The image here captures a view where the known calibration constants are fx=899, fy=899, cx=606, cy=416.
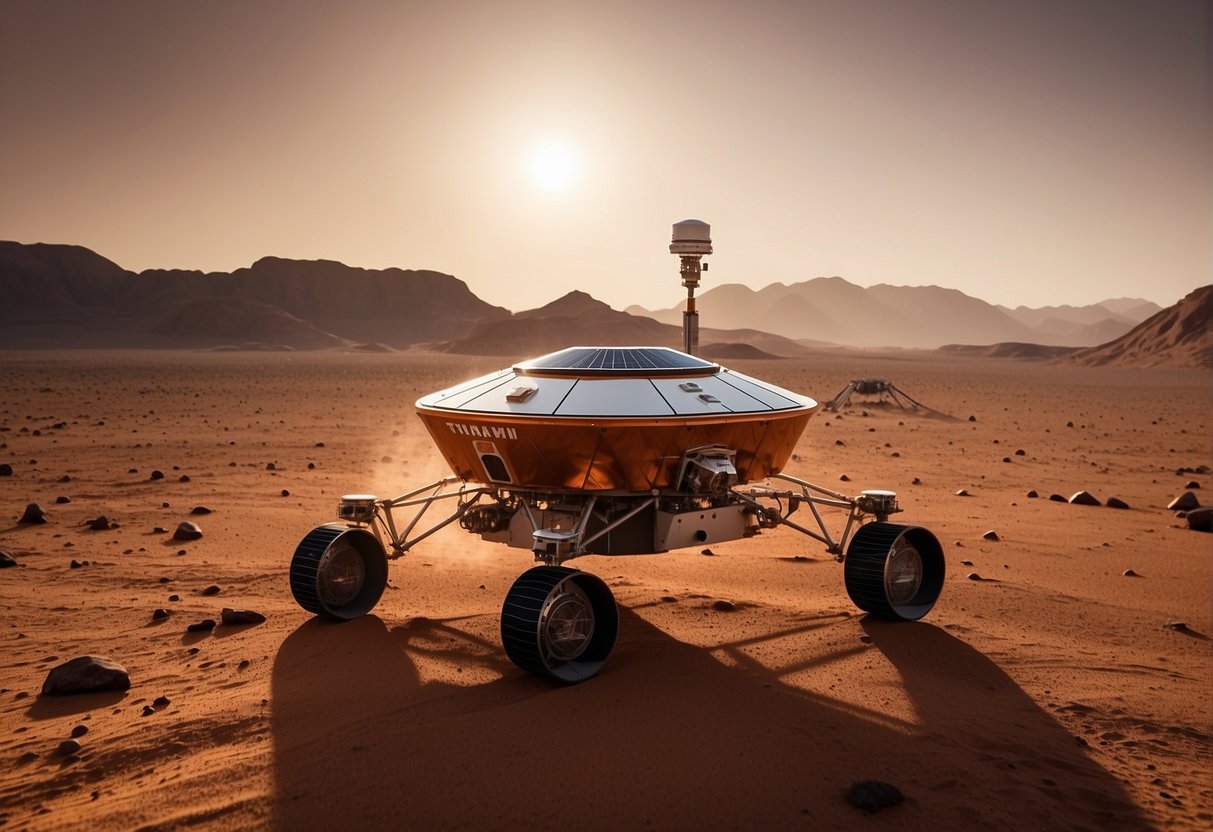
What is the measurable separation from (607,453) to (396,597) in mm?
3278

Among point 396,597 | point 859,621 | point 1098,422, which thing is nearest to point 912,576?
point 859,621

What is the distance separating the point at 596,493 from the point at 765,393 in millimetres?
1741

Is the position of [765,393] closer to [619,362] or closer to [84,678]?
[619,362]

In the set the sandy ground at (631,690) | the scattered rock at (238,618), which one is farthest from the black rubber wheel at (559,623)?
the scattered rock at (238,618)

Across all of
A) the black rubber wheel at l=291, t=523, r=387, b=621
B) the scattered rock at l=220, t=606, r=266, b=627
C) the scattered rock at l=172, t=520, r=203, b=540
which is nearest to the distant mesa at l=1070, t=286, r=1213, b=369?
the scattered rock at l=172, t=520, r=203, b=540

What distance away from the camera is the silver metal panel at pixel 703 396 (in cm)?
674

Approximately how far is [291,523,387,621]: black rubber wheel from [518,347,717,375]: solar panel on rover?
6.96ft

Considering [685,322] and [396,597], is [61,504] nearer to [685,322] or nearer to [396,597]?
[396,597]

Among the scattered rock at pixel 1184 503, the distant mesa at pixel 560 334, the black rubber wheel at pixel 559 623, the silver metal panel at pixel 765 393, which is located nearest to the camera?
the black rubber wheel at pixel 559 623

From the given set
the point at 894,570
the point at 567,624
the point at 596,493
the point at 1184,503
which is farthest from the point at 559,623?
the point at 1184,503

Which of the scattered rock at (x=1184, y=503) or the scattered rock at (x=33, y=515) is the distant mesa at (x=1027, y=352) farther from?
the scattered rock at (x=33, y=515)

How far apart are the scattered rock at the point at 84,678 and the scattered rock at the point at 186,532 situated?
466 cm

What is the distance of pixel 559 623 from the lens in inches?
240

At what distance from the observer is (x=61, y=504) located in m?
12.8
